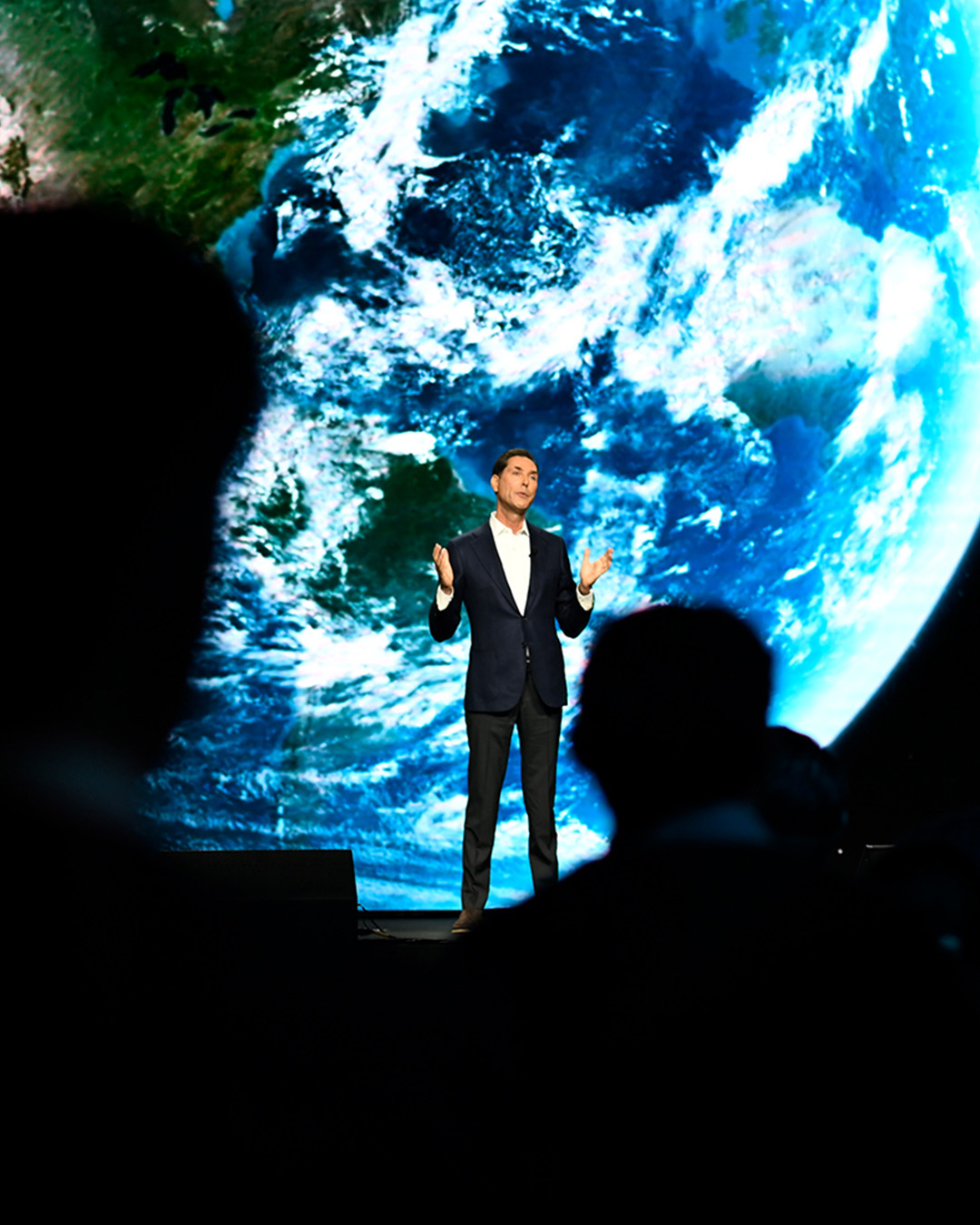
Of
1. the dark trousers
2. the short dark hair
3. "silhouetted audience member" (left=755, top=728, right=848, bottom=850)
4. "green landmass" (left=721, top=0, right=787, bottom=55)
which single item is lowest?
"silhouetted audience member" (left=755, top=728, right=848, bottom=850)

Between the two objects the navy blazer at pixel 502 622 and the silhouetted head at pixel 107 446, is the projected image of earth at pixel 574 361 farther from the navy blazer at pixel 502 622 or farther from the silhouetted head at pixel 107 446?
the navy blazer at pixel 502 622

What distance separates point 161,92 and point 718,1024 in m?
5.32

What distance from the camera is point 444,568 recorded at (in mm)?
3482

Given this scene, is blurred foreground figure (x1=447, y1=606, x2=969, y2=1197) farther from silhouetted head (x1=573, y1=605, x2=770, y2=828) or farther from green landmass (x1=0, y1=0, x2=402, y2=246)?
green landmass (x1=0, y1=0, x2=402, y2=246)

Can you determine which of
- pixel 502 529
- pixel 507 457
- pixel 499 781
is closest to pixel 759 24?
pixel 507 457

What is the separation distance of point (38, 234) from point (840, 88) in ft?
12.3

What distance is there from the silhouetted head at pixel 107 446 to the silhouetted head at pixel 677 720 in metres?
4.06

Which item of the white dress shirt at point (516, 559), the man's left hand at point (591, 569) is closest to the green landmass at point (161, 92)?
the white dress shirt at point (516, 559)

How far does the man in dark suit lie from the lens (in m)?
3.57

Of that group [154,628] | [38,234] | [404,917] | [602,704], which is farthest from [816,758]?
[38,234]

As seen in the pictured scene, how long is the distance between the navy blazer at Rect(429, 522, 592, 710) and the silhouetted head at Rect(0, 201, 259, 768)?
184 cm

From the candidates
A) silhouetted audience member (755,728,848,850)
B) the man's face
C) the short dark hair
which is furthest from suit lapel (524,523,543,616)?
silhouetted audience member (755,728,848,850)

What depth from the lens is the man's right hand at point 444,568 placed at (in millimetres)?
3473

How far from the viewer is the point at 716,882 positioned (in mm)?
672
